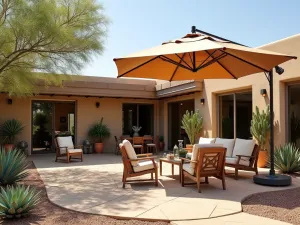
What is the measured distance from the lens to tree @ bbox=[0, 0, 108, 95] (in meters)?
6.66

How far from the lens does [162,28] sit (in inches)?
388

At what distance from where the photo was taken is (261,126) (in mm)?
8695

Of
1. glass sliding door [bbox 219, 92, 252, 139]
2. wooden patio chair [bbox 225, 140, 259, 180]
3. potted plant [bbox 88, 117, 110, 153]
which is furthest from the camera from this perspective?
potted plant [bbox 88, 117, 110, 153]

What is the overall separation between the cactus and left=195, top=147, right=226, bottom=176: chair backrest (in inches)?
130

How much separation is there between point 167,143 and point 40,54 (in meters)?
8.69

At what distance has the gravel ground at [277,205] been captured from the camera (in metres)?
4.22

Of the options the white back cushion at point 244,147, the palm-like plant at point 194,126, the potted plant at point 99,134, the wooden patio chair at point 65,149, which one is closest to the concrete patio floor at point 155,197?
the white back cushion at point 244,147

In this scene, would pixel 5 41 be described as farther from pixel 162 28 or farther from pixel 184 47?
pixel 162 28

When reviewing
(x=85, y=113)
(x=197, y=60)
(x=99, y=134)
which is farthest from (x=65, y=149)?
(x=197, y=60)

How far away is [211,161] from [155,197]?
137cm

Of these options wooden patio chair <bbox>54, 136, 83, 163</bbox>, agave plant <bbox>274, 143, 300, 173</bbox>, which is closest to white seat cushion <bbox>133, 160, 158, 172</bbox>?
agave plant <bbox>274, 143, 300, 173</bbox>

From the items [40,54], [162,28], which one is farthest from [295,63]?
[40,54]

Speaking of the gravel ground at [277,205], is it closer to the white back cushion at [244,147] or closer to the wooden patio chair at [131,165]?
the white back cushion at [244,147]

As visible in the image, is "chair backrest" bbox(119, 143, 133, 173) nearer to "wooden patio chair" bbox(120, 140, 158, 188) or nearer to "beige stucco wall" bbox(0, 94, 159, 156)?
"wooden patio chair" bbox(120, 140, 158, 188)
